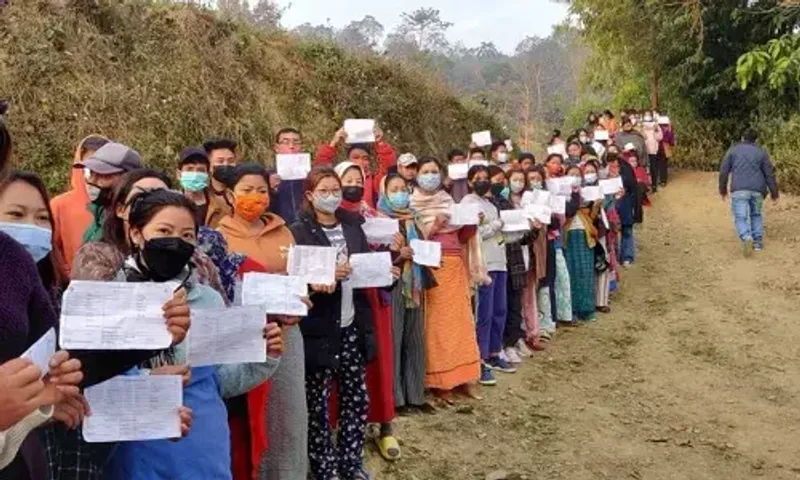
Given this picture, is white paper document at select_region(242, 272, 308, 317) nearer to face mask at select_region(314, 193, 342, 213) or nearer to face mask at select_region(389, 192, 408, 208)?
face mask at select_region(314, 193, 342, 213)

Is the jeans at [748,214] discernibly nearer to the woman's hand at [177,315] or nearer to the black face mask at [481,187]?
the black face mask at [481,187]

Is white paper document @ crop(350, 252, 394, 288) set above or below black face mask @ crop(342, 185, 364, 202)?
below

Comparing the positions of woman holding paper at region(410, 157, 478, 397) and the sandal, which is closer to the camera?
the sandal

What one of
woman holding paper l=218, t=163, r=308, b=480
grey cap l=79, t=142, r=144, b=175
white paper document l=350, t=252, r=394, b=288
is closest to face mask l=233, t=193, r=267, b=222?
woman holding paper l=218, t=163, r=308, b=480

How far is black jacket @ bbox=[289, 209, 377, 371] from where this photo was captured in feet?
13.1

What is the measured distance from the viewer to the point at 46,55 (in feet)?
27.7

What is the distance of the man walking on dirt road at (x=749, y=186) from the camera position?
1152 centimetres

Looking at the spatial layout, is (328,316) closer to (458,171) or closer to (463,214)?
(463,214)

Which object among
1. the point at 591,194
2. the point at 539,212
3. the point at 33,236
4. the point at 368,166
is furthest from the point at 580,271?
the point at 33,236

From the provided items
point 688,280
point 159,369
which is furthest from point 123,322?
point 688,280

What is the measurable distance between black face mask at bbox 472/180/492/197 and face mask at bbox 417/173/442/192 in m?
0.78

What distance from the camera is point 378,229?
193 inches

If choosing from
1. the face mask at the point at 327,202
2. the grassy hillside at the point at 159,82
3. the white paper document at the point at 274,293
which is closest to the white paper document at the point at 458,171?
the grassy hillside at the point at 159,82

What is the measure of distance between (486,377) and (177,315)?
4818 mm
